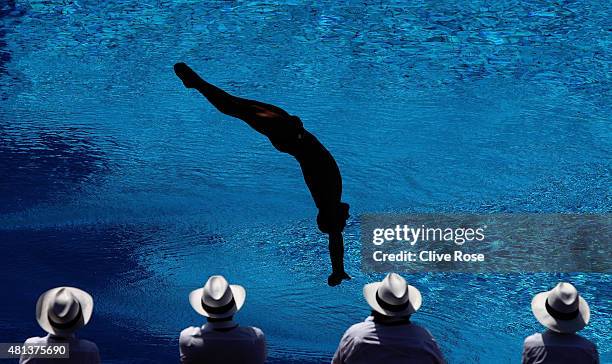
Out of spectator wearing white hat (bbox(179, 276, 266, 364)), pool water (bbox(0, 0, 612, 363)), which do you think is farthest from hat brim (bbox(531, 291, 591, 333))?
pool water (bbox(0, 0, 612, 363))

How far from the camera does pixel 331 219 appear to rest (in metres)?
5.24

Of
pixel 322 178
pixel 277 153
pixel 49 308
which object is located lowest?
pixel 322 178

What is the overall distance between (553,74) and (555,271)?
3.67 ft

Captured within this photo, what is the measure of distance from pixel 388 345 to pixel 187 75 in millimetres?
3185

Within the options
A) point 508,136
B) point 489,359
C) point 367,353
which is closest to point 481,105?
point 508,136

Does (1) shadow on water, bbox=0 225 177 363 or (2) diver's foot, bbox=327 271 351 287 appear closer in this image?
(2) diver's foot, bbox=327 271 351 287

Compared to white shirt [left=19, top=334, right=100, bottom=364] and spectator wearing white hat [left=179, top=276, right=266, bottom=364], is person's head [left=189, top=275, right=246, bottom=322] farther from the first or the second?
white shirt [left=19, top=334, right=100, bottom=364]

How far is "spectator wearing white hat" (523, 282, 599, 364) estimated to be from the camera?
2.64 meters

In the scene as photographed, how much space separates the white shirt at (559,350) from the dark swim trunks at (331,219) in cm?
257

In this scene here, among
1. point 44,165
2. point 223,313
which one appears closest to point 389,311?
point 223,313

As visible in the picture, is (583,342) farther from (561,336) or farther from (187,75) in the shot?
(187,75)

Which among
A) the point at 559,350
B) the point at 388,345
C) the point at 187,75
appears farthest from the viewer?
the point at 187,75

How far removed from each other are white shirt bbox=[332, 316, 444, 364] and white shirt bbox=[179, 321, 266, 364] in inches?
11.9

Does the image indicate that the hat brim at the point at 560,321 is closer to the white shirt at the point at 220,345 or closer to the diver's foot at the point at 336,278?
the white shirt at the point at 220,345
